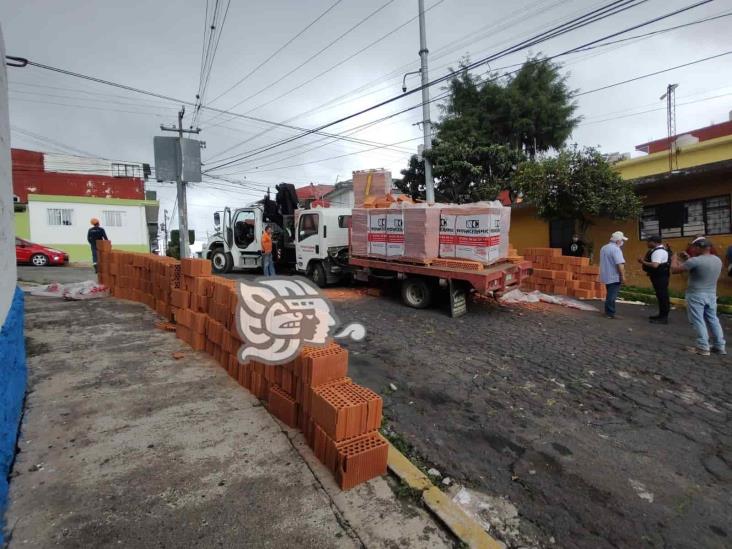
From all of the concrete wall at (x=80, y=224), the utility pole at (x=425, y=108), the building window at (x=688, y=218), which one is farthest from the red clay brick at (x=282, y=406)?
the concrete wall at (x=80, y=224)

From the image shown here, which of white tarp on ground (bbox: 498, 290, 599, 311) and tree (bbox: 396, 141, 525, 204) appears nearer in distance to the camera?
white tarp on ground (bbox: 498, 290, 599, 311)

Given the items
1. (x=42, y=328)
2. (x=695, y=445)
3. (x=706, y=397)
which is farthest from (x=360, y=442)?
(x=42, y=328)

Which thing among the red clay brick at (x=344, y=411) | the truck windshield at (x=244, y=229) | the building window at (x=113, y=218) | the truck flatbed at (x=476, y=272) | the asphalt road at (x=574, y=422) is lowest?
the asphalt road at (x=574, y=422)

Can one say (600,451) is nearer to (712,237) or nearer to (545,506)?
(545,506)

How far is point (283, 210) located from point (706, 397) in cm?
1148

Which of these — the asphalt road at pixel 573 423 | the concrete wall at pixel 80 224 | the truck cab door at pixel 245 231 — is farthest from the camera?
the concrete wall at pixel 80 224

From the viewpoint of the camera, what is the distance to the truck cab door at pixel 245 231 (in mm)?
12797

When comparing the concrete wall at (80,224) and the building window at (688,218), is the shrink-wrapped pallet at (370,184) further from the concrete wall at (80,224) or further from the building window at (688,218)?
the concrete wall at (80,224)

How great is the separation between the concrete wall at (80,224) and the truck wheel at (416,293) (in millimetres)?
24486

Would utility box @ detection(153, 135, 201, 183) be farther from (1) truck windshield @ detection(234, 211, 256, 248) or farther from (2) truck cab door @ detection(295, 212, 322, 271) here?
(1) truck windshield @ detection(234, 211, 256, 248)

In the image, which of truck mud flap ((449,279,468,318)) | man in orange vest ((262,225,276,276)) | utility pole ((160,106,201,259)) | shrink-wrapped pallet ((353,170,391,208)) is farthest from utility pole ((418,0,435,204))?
utility pole ((160,106,201,259))

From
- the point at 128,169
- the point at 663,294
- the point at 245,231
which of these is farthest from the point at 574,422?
the point at 128,169

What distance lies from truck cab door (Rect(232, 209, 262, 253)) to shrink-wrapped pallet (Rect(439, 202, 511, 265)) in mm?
7151

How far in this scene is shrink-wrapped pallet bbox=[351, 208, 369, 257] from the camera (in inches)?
350
